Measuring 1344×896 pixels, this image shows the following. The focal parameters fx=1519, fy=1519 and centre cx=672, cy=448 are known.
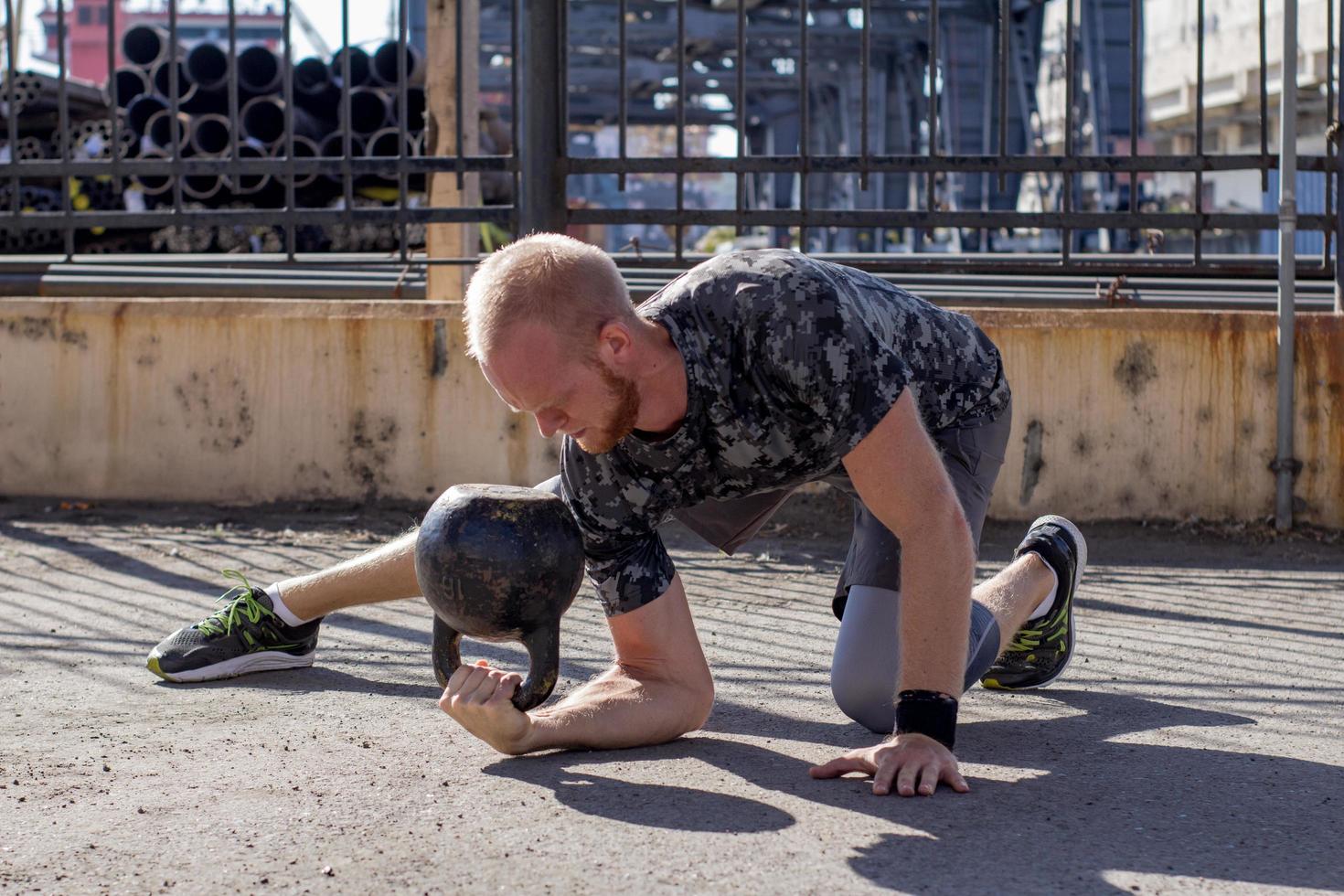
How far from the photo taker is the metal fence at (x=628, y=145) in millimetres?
6164

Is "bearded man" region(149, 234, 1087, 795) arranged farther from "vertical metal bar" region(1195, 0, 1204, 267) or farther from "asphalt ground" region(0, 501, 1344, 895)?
"vertical metal bar" region(1195, 0, 1204, 267)

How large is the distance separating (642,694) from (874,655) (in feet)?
1.74

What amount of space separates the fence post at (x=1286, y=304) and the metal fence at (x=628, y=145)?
0.62 ft

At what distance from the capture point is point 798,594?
521 cm

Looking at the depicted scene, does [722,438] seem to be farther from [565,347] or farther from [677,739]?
[677,739]

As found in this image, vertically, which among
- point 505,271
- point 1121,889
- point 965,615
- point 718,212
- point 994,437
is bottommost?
point 1121,889

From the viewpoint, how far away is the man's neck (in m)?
2.90

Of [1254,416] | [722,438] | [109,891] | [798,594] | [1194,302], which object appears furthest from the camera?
[1194,302]

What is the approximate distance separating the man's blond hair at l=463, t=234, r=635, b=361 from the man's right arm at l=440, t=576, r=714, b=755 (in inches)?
32.6

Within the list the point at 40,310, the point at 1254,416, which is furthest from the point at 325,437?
the point at 1254,416

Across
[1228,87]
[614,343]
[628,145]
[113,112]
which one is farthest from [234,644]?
[1228,87]

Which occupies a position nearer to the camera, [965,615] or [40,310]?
[965,615]

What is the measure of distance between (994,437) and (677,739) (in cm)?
104

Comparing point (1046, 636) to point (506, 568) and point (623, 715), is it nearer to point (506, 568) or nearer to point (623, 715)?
point (623, 715)
